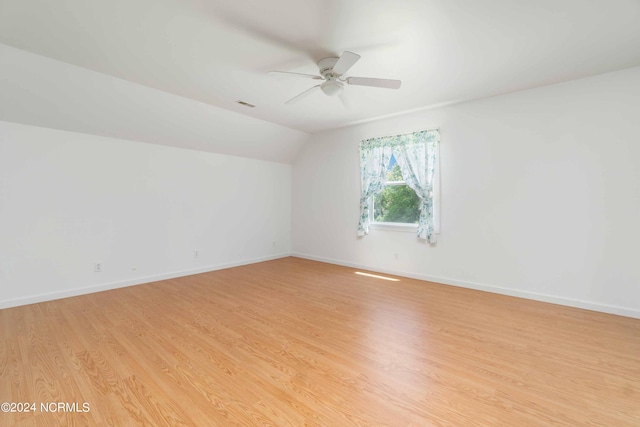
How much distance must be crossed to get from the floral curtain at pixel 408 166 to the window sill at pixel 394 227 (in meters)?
0.15

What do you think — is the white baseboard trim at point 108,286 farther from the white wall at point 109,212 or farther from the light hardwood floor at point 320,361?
the light hardwood floor at point 320,361

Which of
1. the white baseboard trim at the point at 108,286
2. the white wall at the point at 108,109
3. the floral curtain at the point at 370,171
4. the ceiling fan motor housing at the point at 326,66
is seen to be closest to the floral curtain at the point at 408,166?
the floral curtain at the point at 370,171

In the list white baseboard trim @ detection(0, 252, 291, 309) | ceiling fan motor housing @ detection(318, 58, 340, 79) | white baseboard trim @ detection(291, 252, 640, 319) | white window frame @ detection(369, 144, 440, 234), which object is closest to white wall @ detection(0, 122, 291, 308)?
white baseboard trim @ detection(0, 252, 291, 309)

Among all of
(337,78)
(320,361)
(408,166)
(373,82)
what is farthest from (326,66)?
(320,361)

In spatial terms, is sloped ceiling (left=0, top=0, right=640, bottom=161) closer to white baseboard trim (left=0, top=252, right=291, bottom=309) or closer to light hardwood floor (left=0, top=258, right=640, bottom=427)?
white baseboard trim (left=0, top=252, right=291, bottom=309)

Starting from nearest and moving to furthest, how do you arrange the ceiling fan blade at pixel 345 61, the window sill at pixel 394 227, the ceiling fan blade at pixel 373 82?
the ceiling fan blade at pixel 345 61 < the ceiling fan blade at pixel 373 82 < the window sill at pixel 394 227

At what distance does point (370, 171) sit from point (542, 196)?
8.01ft

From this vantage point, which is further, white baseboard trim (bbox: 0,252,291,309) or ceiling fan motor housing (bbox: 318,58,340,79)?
white baseboard trim (bbox: 0,252,291,309)

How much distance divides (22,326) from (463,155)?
5.46 m

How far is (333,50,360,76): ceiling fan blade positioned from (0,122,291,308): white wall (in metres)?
3.23

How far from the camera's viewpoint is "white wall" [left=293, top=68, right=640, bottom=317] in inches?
116

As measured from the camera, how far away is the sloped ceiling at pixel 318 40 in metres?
1.99

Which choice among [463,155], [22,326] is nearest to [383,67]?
[463,155]

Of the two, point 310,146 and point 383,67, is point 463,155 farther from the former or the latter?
point 310,146
